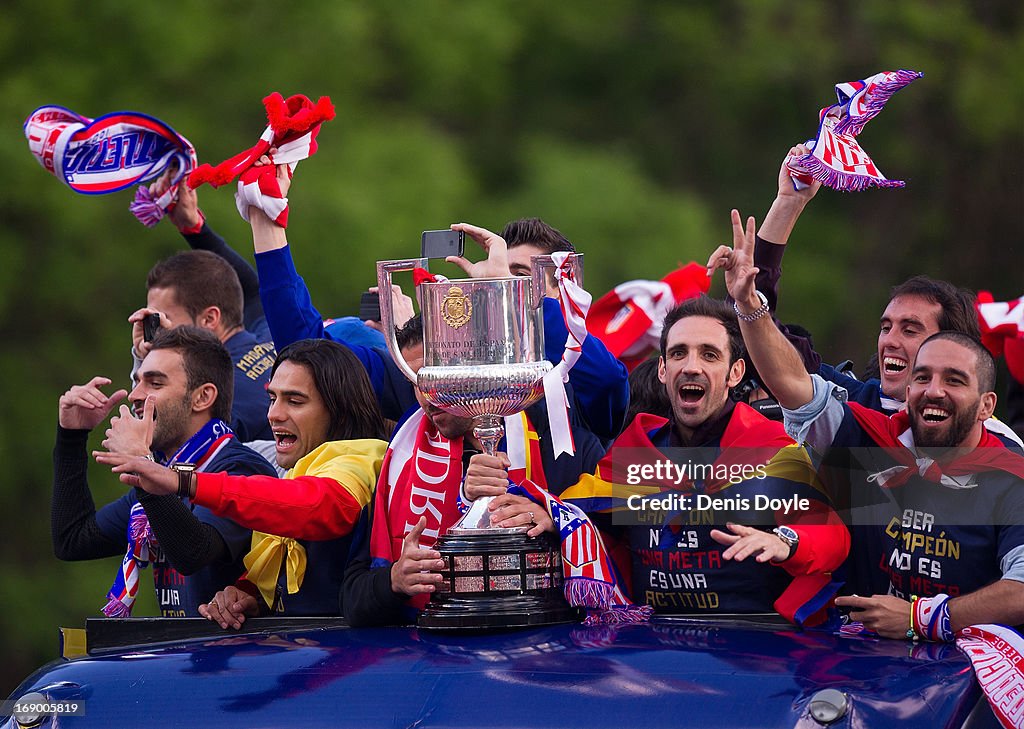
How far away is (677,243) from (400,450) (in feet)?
25.7

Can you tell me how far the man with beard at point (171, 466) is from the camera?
4.73 m

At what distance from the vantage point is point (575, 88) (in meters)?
14.3

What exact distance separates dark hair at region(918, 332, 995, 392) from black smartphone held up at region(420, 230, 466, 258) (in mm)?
1113

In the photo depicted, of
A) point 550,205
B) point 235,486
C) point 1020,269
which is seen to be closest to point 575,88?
point 550,205

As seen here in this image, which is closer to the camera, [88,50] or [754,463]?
[754,463]

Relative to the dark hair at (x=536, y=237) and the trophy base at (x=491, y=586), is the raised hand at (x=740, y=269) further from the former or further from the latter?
the dark hair at (x=536, y=237)

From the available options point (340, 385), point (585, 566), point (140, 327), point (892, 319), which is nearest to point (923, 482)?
point (585, 566)

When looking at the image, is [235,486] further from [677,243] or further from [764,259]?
[677,243]

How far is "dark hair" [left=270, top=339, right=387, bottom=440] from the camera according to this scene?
16.4 ft

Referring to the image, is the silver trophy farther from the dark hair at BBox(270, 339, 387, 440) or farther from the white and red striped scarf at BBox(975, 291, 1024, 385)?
the white and red striped scarf at BBox(975, 291, 1024, 385)

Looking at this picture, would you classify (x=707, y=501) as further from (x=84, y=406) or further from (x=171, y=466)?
(x=84, y=406)

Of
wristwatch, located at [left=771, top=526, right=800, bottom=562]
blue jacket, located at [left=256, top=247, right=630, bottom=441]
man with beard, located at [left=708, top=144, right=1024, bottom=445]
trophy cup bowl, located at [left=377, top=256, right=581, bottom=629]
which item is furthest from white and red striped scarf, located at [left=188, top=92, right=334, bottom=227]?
wristwatch, located at [left=771, top=526, right=800, bottom=562]

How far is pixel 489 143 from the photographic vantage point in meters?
13.7

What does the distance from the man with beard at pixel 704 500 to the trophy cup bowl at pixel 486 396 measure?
95 mm
